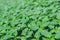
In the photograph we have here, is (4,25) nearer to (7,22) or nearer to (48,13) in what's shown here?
(7,22)

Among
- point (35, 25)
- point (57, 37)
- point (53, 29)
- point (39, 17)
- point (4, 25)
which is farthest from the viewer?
point (4, 25)

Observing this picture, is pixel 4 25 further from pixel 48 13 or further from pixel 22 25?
pixel 48 13

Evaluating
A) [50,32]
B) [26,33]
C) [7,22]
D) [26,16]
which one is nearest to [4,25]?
[7,22]

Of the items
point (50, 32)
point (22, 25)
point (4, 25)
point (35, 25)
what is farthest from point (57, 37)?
point (4, 25)

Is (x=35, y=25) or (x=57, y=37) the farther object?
(x=35, y=25)

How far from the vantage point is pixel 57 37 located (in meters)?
2.90

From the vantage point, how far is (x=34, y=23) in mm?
3408

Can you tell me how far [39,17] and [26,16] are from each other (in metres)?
0.33

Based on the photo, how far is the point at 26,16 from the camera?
149 inches

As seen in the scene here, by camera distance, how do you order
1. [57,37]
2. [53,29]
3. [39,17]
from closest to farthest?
[57,37] < [53,29] < [39,17]

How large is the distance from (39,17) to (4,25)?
798mm

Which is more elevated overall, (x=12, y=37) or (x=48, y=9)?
(x=48, y=9)

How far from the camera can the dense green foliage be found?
3.13 metres

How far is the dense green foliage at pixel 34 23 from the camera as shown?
123 inches
